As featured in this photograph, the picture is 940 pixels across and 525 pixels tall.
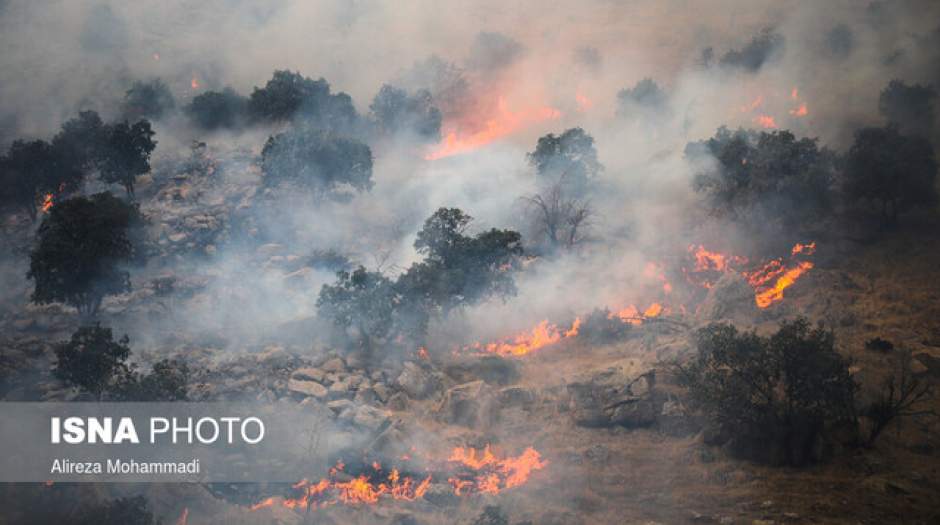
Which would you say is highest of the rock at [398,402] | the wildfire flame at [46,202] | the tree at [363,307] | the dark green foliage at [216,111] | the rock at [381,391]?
the dark green foliage at [216,111]

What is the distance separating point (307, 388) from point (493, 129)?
2398 inches

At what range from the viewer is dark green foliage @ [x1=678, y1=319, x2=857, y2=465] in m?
35.2

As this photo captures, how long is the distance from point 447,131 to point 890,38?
Answer: 215ft

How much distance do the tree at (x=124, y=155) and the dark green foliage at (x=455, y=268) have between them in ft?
113

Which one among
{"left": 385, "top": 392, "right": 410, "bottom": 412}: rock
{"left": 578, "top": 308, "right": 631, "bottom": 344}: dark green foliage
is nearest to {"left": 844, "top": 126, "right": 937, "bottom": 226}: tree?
{"left": 578, "top": 308, "right": 631, "bottom": 344}: dark green foliage

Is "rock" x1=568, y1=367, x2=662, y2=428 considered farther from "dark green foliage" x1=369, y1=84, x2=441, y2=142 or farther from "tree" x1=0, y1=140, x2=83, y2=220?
"tree" x1=0, y1=140, x2=83, y2=220

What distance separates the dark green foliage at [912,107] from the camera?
69.1 meters

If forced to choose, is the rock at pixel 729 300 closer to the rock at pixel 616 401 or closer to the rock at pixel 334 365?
the rock at pixel 616 401

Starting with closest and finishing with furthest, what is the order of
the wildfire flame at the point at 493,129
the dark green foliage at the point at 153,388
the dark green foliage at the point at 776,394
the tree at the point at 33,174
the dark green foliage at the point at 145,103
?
1. the dark green foliage at the point at 153,388
2. the dark green foliage at the point at 776,394
3. the tree at the point at 33,174
4. the dark green foliage at the point at 145,103
5. the wildfire flame at the point at 493,129

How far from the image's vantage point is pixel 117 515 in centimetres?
2834

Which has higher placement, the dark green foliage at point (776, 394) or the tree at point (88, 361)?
the tree at point (88, 361)

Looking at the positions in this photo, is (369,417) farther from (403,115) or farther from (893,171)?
(403,115)

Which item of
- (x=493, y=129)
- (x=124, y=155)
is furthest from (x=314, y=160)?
(x=493, y=129)

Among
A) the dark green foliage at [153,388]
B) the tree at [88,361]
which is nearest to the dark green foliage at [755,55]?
the dark green foliage at [153,388]
